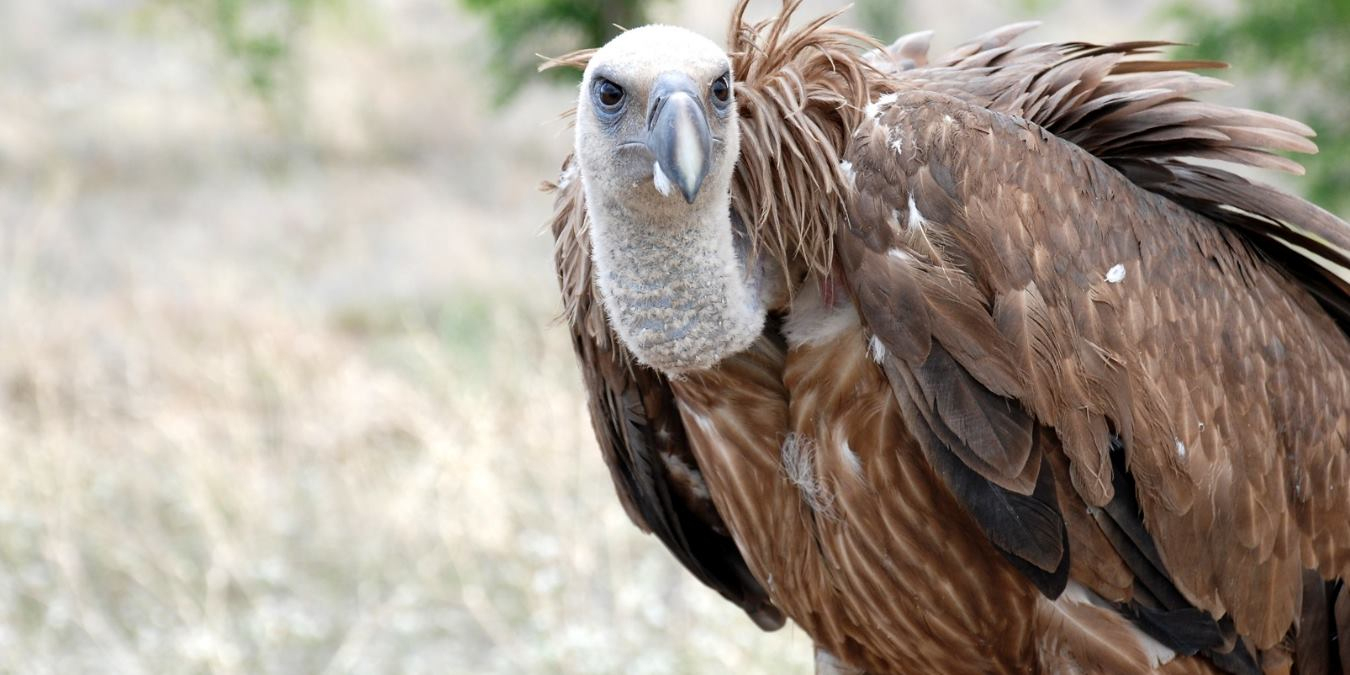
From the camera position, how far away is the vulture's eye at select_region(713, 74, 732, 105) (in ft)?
8.70

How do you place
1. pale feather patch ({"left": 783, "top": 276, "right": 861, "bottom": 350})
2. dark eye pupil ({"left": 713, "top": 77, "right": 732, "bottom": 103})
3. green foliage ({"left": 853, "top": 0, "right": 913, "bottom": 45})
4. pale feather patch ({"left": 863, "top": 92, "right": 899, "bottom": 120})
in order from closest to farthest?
1. dark eye pupil ({"left": 713, "top": 77, "right": 732, "bottom": 103})
2. pale feather patch ({"left": 863, "top": 92, "right": 899, "bottom": 120})
3. pale feather patch ({"left": 783, "top": 276, "right": 861, "bottom": 350})
4. green foliage ({"left": 853, "top": 0, "right": 913, "bottom": 45})

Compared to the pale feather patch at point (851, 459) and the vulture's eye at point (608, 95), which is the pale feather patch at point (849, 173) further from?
the pale feather patch at point (851, 459)

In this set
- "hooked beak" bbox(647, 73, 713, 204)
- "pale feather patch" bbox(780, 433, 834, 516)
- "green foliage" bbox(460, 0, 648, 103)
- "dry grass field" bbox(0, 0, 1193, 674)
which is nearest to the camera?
"hooked beak" bbox(647, 73, 713, 204)

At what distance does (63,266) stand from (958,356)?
1058cm

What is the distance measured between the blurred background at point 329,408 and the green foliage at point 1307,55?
2 cm

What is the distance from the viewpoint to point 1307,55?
790 cm

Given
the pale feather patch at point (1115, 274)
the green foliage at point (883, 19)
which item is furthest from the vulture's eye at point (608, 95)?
the green foliage at point (883, 19)

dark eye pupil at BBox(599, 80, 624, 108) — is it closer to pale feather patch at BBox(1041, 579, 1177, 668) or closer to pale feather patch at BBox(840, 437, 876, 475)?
pale feather patch at BBox(840, 437, 876, 475)

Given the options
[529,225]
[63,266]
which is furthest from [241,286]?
[529,225]

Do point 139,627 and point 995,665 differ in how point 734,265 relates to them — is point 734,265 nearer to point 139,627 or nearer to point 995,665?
point 995,665

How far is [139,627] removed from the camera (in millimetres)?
6004

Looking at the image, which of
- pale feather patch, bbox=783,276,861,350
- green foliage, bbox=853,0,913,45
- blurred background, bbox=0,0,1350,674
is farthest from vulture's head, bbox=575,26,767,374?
green foliage, bbox=853,0,913,45

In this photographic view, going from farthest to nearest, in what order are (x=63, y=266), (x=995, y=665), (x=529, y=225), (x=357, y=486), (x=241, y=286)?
(x=529, y=225)
(x=63, y=266)
(x=241, y=286)
(x=357, y=486)
(x=995, y=665)

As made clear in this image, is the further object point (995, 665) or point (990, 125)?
point (995, 665)
